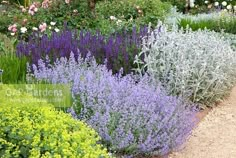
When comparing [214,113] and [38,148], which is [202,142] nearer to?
[214,113]

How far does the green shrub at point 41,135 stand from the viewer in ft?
10.9

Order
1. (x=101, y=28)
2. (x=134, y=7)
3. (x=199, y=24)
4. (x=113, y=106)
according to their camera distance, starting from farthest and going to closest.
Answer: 1. (x=134, y=7)
2. (x=199, y=24)
3. (x=101, y=28)
4. (x=113, y=106)

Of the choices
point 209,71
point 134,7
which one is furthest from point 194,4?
point 209,71

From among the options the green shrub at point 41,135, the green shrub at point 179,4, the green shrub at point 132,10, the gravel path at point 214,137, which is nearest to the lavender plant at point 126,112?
the gravel path at point 214,137

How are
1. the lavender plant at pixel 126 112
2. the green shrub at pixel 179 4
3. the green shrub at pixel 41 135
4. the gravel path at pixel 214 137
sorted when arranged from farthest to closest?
the green shrub at pixel 179 4 → the gravel path at pixel 214 137 → the lavender plant at pixel 126 112 → the green shrub at pixel 41 135

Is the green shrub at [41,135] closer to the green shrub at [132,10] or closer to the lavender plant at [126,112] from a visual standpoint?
the lavender plant at [126,112]

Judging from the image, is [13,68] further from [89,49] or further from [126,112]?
[126,112]

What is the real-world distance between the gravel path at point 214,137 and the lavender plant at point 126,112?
0.24 m

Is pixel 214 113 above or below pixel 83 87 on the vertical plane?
below

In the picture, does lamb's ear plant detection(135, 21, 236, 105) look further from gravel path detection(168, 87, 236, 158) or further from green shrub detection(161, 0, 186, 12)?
green shrub detection(161, 0, 186, 12)

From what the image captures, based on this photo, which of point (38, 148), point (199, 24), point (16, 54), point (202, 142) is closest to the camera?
point (38, 148)

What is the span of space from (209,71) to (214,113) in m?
0.50

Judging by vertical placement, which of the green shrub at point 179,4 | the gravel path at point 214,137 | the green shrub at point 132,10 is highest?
the green shrub at point 132,10

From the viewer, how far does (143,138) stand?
4.63 m
